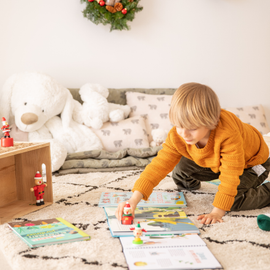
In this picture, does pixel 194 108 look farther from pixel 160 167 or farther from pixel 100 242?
pixel 100 242

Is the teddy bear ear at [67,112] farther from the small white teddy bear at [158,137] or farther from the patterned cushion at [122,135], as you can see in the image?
the small white teddy bear at [158,137]

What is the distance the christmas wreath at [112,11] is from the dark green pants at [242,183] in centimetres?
129

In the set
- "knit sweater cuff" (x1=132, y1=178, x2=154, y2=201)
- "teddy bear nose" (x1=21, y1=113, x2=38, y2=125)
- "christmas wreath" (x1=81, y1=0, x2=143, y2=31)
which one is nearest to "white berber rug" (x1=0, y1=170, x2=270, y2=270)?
"knit sweater cuff" (x1=132, y1=178, x2=154, y2=201)

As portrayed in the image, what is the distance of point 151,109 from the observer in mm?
2047

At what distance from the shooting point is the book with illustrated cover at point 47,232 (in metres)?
0.74

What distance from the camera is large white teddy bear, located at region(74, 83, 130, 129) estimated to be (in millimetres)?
1834

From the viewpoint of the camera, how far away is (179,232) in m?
0.79

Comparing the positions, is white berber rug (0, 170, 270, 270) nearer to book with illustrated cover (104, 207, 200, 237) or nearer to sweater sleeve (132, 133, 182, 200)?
book with illustrated cover (104, 207, 200, 237)

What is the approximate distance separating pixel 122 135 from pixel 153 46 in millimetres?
834

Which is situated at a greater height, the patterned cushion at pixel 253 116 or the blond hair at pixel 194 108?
the blond hair at pixel 194 108

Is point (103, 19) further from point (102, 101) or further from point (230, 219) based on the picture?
point (230, 219)

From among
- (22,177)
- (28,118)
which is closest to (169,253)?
(22,177)

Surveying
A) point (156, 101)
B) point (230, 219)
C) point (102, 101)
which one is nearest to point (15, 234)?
point (230, 219)

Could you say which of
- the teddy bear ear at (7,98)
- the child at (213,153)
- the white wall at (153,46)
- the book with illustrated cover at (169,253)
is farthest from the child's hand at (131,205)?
the white wall at (153,46)
